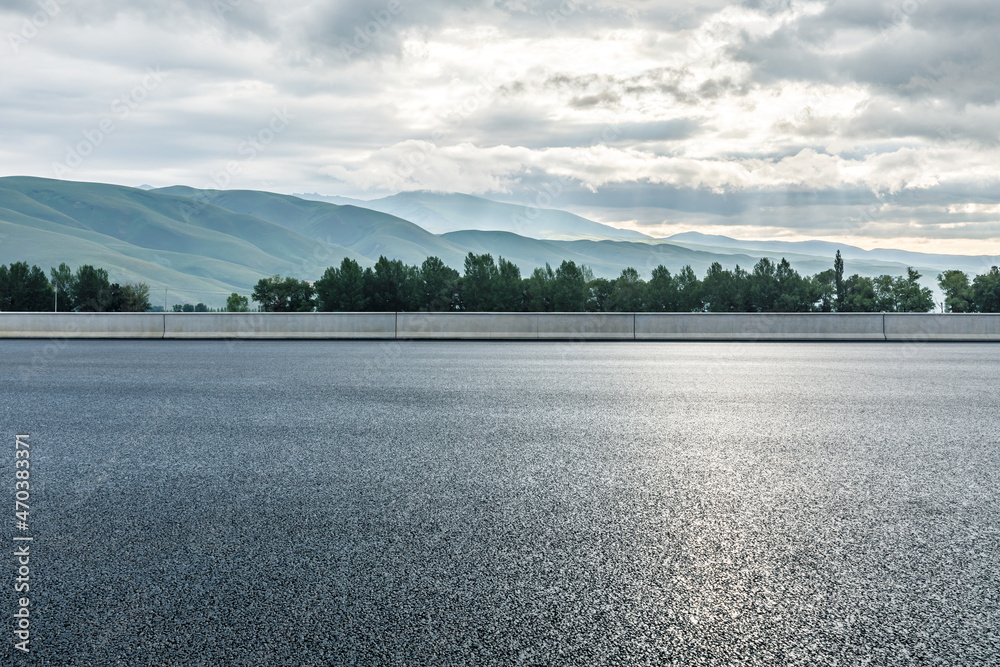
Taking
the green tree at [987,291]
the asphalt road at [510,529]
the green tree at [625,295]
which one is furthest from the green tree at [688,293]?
the asphalt road at [510,529]

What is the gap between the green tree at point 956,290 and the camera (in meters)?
121

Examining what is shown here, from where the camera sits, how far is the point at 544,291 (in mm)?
134750

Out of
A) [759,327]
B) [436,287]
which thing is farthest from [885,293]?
[759,327]

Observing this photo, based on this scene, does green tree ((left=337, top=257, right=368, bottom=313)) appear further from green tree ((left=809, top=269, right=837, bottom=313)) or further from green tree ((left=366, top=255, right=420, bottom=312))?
green tree ((left=809, top=269, right=837, bottom=313))

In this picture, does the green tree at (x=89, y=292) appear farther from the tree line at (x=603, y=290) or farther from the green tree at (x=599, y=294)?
the green tree at (x=599, y=294)

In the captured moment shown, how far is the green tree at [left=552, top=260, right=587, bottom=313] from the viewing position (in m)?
135

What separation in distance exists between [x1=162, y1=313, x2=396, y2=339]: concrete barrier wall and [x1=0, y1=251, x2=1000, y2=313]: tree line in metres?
96.1

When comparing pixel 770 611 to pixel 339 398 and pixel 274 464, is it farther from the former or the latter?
pixel 339 398

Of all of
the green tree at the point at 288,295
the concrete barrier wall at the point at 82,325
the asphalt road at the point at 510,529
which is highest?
the green tree at the point at 288,295

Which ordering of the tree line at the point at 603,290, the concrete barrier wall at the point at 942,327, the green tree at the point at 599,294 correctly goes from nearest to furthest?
the concrete barrier wall at the point at 942,327 → the tree line at the point at 603,290 → the green tree at the point at 599,294

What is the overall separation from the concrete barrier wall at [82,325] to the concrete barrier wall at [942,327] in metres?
20.6

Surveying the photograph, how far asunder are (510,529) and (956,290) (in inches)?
5523

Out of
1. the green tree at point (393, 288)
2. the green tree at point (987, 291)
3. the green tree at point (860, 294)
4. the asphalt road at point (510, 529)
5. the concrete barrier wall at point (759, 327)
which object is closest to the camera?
the asphalt road at point (510, 529)

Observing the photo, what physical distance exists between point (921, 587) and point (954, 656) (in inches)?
29.9
